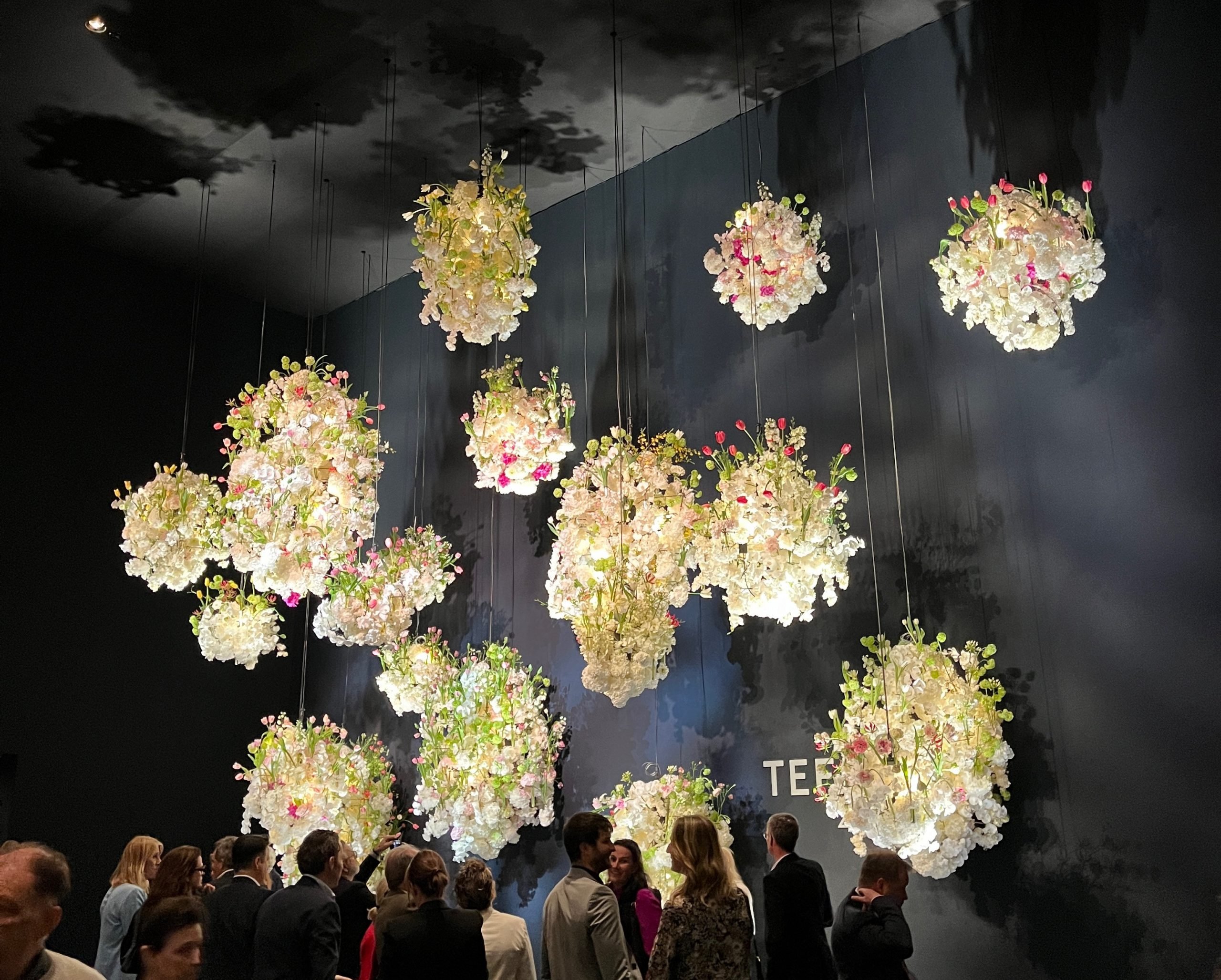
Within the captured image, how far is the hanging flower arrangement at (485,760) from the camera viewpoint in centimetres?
730

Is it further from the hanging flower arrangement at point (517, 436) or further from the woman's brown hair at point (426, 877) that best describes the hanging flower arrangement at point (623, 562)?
the woman's brown hair at point (426, 877)

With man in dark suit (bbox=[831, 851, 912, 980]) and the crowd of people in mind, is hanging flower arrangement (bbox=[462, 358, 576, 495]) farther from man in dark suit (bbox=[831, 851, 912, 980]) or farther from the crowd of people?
man in dark suit (bbox=[831, 851, 912, 980])

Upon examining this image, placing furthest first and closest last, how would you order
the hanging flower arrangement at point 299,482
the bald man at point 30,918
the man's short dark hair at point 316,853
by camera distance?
the hanging flower arrangement at point 299,482 → the man's short dark hair at point 316,853 → the bald man at point 30,918

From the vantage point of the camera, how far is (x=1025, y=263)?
543 centimetres

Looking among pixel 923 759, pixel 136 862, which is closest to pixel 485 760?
pixel 136 862

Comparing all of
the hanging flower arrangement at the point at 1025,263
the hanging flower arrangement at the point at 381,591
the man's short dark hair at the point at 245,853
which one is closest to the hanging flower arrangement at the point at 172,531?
the hanging flower arrangement at the point at 381,591

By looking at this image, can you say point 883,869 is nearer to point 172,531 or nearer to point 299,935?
point 299,935

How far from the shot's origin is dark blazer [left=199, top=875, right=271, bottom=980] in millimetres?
4758

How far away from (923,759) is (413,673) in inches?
157

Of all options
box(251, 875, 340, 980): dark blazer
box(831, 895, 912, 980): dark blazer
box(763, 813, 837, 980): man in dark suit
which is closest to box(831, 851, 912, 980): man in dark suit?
box(831, 895, 912, 980): dark blazer

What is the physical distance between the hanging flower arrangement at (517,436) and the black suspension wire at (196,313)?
369 centimetres

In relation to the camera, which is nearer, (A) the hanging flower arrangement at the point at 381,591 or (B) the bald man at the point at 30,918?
(B) the bald man at the point at 30,918

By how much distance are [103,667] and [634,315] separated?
527cm

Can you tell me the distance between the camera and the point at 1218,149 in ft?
19.0
